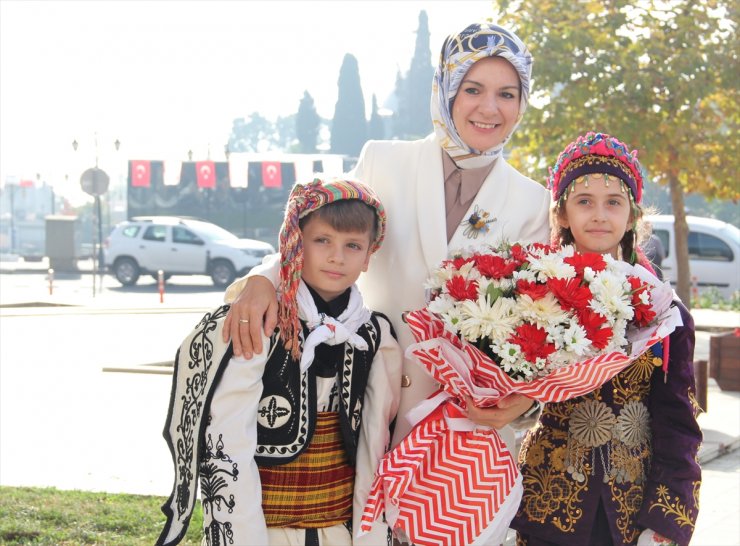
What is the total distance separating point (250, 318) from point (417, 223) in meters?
0.74

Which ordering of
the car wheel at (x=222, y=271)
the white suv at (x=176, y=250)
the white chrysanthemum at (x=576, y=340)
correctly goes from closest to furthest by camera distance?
the white chrysanthemum at (x=576, y=340)
the white suv at (x=176, y=250)
the car wheel at (x=222, y=271)

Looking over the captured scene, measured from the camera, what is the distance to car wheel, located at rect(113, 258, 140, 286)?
27944 mm

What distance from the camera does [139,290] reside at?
26734mm

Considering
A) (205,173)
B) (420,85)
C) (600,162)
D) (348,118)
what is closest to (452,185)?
(600,162)

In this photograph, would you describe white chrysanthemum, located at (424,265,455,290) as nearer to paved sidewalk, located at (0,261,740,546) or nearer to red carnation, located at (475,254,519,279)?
red carnation, located at (475,254,519,279)

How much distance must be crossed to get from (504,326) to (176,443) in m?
1.11

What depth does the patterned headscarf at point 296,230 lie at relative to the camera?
317 centimetres

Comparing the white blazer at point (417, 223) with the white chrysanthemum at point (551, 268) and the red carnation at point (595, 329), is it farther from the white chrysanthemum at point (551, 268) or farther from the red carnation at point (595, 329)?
the red carnation at point (595, 329)

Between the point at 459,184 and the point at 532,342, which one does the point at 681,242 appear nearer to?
the point at 459,184

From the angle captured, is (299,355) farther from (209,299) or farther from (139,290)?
(139,290)

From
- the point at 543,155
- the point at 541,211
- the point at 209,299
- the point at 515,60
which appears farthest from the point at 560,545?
the point at 209,299

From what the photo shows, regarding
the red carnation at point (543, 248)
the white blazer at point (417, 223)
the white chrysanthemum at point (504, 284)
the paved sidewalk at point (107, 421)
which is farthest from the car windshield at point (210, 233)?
the white chrysanthemum at point (504, 284)

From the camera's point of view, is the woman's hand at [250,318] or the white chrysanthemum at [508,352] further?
the woman's hand at [250,318]

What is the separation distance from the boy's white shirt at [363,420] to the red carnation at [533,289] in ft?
2.00
